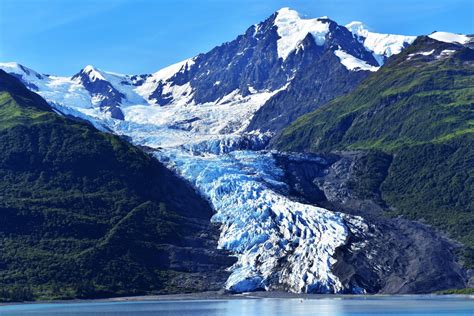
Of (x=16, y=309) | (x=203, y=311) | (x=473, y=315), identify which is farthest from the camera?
(x=16, y=309)

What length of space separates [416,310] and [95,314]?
55.8 metres

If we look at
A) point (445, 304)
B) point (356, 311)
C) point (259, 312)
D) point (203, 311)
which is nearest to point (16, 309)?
point (203, 311)

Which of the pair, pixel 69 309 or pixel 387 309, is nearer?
pixel 387 309

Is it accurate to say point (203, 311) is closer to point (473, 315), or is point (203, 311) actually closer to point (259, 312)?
point (259, 312)

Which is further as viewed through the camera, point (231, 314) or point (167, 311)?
point (167, 311)

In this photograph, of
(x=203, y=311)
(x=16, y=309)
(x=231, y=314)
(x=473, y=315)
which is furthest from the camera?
(x=16, y=309)

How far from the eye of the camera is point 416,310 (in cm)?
17725

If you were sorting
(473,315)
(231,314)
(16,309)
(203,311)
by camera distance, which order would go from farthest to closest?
(16,309) → (203,311) → (231,314) → (473,315)

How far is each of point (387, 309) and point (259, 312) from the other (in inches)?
918

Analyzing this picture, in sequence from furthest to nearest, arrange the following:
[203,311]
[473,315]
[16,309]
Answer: [16,309], [203,311], [473,315]

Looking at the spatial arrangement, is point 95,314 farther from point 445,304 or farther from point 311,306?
point 445,304

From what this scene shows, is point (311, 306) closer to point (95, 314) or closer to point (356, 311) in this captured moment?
point (356, 311)

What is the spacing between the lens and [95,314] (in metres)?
176

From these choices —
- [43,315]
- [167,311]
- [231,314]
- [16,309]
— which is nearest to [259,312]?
[231,314]
